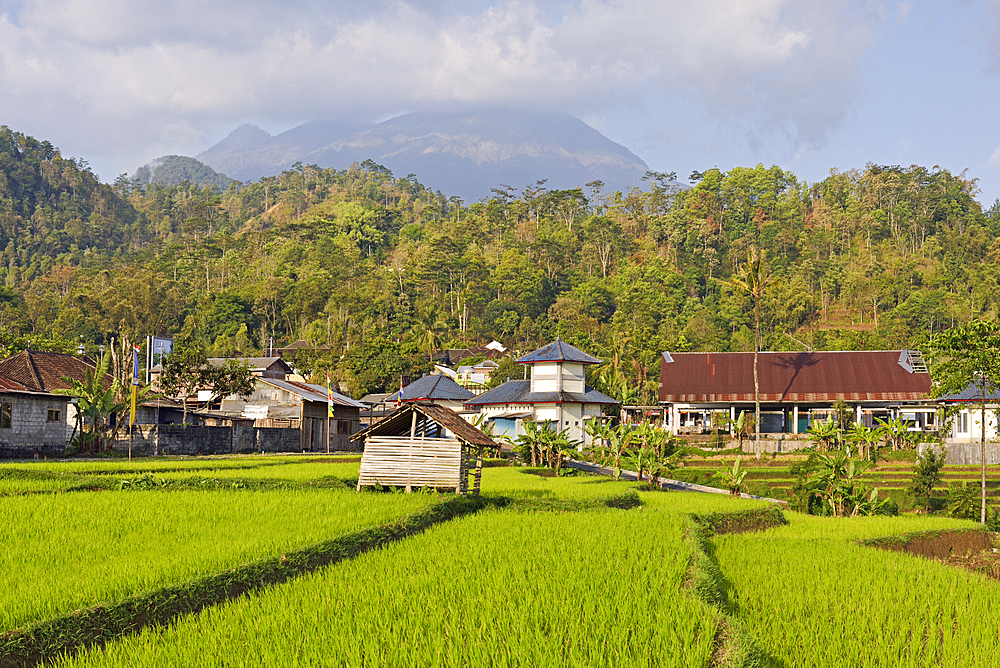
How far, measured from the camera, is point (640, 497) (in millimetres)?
23969

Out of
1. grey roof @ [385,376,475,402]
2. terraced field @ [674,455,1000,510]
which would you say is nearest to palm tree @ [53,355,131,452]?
grey roof @ [385,376,475,402]

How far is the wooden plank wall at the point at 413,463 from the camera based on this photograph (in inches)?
778

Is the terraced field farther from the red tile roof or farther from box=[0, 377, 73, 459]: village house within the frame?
the red tile roof

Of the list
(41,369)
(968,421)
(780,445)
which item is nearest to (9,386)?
(41,369)

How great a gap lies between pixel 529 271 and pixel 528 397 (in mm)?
58463

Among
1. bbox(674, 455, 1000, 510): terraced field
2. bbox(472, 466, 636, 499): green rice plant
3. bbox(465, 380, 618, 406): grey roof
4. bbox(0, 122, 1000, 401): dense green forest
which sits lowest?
bbox(674, 455, 1000, 510): terraced field

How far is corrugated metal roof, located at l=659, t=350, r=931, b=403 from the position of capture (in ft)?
166

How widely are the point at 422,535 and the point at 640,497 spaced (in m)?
11.5

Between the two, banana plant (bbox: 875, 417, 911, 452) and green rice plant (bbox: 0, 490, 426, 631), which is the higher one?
banana plant (bbox: 875, 417, 911, 452)

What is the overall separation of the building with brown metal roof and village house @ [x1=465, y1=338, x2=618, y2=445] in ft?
19.2

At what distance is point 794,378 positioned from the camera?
53.0 m

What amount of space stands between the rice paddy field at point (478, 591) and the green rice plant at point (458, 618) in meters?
0.03

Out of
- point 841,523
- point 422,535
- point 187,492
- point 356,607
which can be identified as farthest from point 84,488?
point 841,523

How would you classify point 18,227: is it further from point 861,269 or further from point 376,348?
point 861,269
